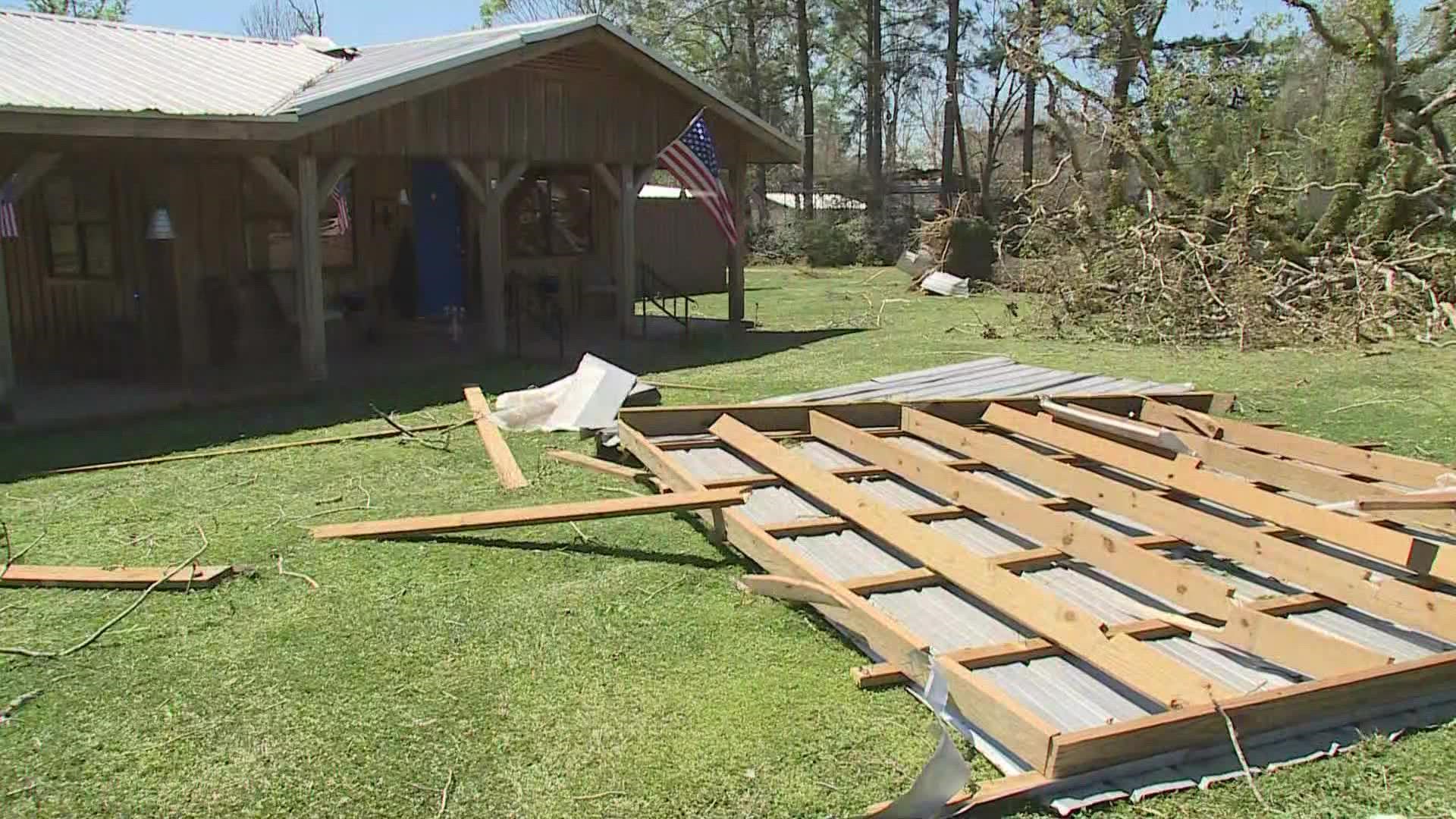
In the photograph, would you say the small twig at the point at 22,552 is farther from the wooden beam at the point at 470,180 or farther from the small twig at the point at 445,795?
the wooden beam at the point at 470,180

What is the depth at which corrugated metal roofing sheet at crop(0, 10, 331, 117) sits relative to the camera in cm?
827

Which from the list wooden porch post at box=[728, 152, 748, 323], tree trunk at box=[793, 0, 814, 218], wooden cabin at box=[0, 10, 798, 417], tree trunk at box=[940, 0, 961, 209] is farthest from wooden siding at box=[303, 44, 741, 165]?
tree trunk at box=[793, 0, 814, 218]

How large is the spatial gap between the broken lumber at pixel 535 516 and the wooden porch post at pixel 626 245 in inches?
324

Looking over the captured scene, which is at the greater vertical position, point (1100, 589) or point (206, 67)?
point (206, 67)

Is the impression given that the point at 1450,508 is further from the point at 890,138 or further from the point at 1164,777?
the point at 890,138

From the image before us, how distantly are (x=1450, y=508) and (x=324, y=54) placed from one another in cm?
1195

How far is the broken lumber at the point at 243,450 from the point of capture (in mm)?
6809

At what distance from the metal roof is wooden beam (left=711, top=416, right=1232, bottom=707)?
587 centimetres

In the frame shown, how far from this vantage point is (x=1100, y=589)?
4277mm

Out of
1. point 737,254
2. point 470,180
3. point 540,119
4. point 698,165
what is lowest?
point 737,254

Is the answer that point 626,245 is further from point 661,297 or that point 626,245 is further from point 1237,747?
point 1237,747

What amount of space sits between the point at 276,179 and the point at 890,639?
7621 millimetres

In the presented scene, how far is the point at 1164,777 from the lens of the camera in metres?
2.91

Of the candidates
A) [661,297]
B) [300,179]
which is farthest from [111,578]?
[661,297]
